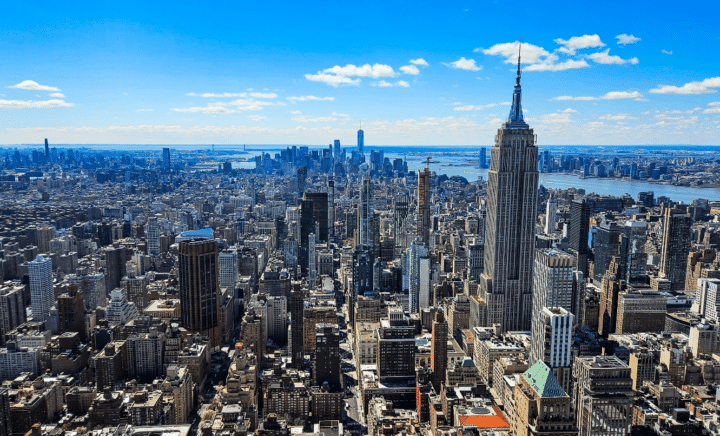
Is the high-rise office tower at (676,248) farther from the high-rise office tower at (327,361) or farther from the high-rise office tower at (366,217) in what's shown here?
the high-rise office tower at (327,361)

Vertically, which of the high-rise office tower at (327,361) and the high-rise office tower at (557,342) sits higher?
the high-rise office tower at (557,342)

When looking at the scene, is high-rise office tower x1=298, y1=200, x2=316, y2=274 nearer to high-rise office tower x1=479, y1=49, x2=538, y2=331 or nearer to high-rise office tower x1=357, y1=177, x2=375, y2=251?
high-rise office tower x1=357, y1=177, x2=375, y2=251

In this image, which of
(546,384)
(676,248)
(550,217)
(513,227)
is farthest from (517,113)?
(550,217)

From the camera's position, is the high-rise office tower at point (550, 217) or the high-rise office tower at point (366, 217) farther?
the high-rise office tower at point (550, 217)

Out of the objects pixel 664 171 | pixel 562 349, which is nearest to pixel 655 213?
pixel 664 171

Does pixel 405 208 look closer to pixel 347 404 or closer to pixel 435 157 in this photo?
pixel 347 404

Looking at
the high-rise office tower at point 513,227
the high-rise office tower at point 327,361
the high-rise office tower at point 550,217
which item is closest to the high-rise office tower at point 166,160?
the high-rise office tower at point 550,217
